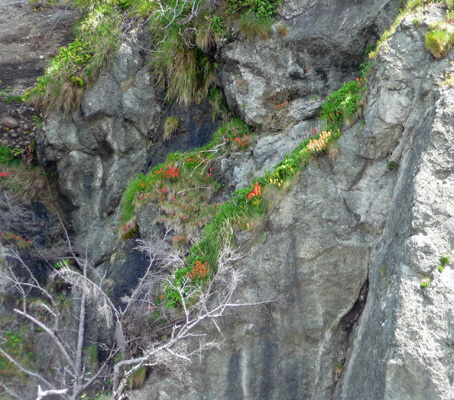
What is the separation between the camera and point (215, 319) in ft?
24.5

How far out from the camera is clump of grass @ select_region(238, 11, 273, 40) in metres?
10.3

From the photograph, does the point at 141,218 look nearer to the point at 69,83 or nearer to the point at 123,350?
the point at 123,350

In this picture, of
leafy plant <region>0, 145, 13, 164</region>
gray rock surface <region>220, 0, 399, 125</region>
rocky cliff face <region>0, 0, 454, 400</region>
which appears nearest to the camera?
rocky cliff face <region>0, 0, 454, 400</region>

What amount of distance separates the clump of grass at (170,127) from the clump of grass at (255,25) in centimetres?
252

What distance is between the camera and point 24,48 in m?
14.6

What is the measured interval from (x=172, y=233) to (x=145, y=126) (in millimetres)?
3445

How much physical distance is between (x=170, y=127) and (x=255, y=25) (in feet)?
9.67

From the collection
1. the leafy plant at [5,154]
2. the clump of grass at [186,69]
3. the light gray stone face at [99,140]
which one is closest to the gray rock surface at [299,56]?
the clump of grass at [186,69]

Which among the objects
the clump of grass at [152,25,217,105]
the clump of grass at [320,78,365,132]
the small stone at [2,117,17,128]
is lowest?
the small stone at [2,117,17,128]

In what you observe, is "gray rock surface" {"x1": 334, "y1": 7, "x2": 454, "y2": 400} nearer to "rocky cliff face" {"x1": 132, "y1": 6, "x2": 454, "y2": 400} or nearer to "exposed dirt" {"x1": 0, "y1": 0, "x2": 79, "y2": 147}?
"rocky cliff face" {"x1": 132, "y1": 6, "x2": 454, "y2": 400}

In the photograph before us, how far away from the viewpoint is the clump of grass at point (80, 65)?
11461 mm

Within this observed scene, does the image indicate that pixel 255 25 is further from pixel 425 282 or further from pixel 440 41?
pixel 425 282

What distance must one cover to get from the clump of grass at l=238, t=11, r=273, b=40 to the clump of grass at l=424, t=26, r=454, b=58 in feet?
13.4

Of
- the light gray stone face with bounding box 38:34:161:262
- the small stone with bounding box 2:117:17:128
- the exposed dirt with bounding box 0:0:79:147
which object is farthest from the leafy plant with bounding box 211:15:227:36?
the small stone with bounding box 2:117:17:128
